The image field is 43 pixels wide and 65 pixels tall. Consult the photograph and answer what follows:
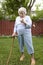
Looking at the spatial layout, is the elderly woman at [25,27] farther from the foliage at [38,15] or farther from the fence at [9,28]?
Answer: the foliage at [38,15]

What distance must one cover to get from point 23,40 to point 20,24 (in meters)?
0.55

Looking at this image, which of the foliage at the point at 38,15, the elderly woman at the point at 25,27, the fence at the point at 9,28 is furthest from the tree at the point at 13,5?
the elderly woman at the point at 25,27

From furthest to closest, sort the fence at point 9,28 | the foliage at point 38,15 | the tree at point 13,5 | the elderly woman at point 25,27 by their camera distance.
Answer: the foliage at point 38,15
the tree at point 13,5
the fence at point 9,28
the elderly woman at point 25,27

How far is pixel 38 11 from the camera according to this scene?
41.2 m

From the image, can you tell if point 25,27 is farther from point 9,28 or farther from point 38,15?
point 38,15

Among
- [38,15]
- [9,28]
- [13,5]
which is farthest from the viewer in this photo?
[38,15]

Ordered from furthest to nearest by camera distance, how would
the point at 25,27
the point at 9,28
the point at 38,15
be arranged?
the point at 38,15 → the point at 9,28 → the point at 25,27

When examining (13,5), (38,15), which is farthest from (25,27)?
(38,15)

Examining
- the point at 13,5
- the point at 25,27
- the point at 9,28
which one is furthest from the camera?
the point at 13,5

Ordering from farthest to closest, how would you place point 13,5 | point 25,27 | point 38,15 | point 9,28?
point 38,15
point 13,5
point 9,28
point 25,27

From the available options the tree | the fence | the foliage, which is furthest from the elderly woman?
the foliage

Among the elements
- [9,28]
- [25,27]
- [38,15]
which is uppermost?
[25,27]

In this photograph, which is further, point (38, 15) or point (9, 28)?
point (38, 15)

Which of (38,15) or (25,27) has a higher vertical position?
(25,27)
